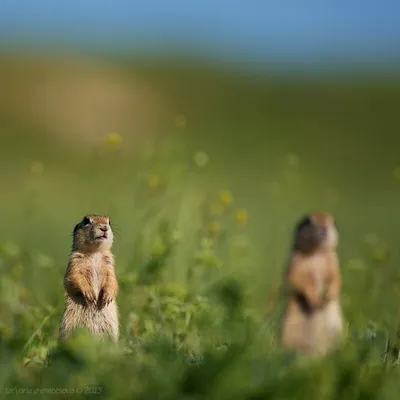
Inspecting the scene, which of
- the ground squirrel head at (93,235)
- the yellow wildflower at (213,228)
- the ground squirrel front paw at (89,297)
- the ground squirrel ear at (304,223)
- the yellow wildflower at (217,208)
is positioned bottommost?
the ground squirrel front paw at (89,297)

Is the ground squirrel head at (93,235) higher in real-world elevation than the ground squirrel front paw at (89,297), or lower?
higher

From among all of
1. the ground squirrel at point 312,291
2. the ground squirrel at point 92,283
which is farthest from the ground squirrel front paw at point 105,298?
the ground squirrel at point 312,291

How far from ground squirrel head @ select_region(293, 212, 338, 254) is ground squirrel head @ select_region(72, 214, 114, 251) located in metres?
1.04

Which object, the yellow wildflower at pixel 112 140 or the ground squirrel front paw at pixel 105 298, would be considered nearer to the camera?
the ground squirrel front paw at pixel 105 298

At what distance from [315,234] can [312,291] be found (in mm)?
286

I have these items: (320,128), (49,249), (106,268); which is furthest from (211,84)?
(106,268)

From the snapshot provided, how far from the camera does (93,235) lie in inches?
220

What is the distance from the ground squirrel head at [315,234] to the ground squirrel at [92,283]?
1007mm

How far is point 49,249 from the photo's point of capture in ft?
38.3

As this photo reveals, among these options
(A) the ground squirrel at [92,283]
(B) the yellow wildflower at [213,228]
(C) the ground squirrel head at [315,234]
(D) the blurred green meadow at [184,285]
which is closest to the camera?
(D) the blurred green meadow at [184,285]

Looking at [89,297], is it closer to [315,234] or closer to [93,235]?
[93,235]

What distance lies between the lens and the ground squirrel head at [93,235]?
5.59 meters

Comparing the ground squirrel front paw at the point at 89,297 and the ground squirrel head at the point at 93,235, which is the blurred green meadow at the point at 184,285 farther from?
the ground squirrel head at the point at 93,235

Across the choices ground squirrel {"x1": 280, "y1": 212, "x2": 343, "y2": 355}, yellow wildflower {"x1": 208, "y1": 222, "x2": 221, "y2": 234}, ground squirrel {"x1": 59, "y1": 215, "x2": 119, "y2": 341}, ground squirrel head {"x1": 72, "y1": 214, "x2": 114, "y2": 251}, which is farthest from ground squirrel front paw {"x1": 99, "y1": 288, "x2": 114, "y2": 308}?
yellow wildflower {"x1": 208, "y1": 222, "x2": 221, "y2": 234}
